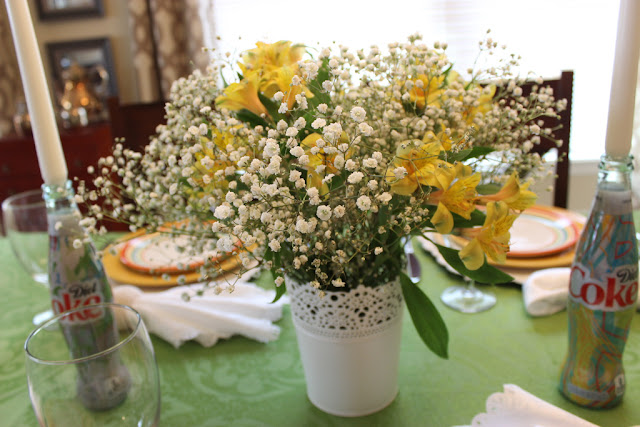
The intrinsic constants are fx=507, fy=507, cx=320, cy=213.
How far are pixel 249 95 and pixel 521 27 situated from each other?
2296 mm

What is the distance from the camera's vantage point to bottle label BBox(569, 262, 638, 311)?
531 millimetres

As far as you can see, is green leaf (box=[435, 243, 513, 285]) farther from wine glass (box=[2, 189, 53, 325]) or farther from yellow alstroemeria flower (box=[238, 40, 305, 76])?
wine glass (box=[2, 189, 53, 325])

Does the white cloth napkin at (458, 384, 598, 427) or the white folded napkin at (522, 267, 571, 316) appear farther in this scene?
the white folded napkin at (522, 267, 571, 316)

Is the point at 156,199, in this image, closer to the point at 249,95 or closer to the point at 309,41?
the point at 249,95

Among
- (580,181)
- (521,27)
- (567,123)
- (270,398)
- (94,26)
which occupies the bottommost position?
(580,181)

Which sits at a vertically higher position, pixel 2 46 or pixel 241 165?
pixel 2 46

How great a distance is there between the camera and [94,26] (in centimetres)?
272

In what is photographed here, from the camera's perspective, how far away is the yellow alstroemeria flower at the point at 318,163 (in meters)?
0.44

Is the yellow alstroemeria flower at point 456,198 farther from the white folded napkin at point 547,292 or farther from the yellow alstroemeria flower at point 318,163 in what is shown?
the white folded napkin at point 547,292

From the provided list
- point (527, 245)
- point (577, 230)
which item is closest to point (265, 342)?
point (527, 245)

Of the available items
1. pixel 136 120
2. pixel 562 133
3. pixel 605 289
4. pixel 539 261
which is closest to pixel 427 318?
pixel 605 289

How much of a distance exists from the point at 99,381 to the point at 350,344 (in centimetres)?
25

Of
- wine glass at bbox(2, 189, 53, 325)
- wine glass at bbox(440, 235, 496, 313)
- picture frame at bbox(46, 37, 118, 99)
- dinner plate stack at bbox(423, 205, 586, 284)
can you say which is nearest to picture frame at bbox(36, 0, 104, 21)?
picture frame at bbox(46, 37, 118, 99)

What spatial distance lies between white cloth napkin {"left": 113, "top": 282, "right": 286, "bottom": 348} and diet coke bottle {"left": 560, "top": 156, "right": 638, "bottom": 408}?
401 millimetres
